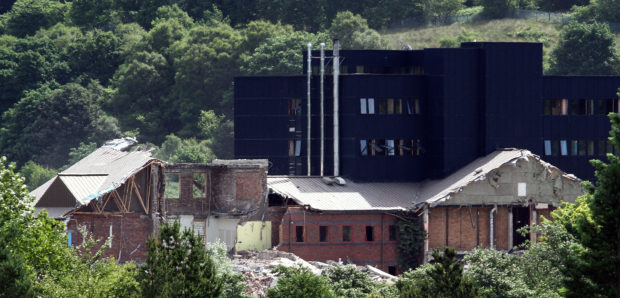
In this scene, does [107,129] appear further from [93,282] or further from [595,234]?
[595,234]

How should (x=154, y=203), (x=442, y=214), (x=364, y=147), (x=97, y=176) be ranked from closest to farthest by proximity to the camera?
(x=154, y=203) → (x=442, y=214) → (x=97, y=176) → (x=364, y=147)

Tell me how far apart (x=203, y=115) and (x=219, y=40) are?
8.17 meters

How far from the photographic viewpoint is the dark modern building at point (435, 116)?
4055 inches

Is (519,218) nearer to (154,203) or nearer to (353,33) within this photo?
(154,203)

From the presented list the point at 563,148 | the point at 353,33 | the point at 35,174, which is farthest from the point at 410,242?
the point at 353,33

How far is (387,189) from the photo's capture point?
336ft

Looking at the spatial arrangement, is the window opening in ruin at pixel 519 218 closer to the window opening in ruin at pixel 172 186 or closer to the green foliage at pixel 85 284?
the green foliage at pixel 85 284

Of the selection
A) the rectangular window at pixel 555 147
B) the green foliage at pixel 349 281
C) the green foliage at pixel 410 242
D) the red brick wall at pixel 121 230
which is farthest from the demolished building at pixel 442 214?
Result: the green foliage at pixel 349 281

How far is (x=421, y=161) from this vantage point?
343ft

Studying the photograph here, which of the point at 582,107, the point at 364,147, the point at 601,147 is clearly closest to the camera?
the point at 364,147

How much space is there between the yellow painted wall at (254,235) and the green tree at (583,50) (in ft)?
211

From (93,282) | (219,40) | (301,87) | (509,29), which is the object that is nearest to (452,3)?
(509,29)

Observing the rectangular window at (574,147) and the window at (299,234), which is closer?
the window at (299,234)

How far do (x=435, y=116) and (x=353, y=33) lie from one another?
202 feet
